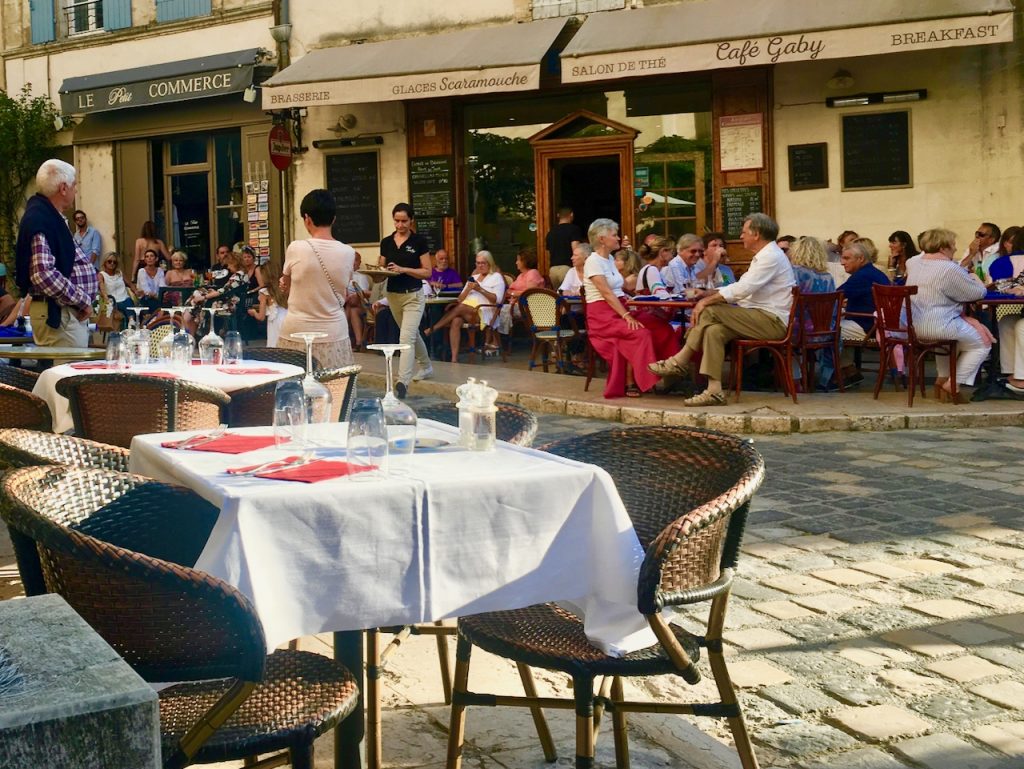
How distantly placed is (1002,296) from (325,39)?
11.1m

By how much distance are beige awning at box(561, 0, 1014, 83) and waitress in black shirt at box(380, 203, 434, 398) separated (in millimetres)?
4275

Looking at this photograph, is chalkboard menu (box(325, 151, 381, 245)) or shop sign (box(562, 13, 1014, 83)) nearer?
shop sign (box(562, 13, 1014, 83))

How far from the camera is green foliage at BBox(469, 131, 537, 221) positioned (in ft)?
57.7

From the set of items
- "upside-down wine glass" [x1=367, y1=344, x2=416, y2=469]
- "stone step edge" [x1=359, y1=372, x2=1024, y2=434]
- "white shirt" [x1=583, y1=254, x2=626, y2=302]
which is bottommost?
"stone step edge" [x1=359, y1=372, x2=1024, y2=434]

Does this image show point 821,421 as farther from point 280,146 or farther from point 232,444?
point 280,146

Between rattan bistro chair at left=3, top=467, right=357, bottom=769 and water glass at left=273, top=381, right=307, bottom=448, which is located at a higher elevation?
water glass at left=273, top=381, right=307, bottom=448

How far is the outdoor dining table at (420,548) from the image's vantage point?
2902 mm

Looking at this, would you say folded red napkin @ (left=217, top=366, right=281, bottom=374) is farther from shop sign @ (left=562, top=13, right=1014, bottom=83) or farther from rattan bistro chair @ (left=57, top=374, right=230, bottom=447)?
shop sign @ (left=562, top=13, right=1014, bottom=83)

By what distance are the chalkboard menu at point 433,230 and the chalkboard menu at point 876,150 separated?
534 centimetres

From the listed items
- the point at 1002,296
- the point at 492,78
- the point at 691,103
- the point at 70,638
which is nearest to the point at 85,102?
the point at 492,78

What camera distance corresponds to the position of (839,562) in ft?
19.0

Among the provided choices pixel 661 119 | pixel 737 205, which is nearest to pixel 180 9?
pixel 661 119

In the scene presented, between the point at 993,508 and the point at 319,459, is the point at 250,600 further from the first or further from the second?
the point at 993,508

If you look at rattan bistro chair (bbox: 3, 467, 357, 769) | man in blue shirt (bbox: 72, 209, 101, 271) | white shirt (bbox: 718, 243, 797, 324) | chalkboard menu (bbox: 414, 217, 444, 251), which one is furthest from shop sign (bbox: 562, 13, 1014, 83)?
rattan bistro chair (bbox: 3, 467, 357, 769)
